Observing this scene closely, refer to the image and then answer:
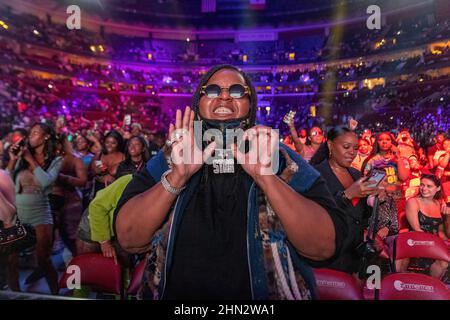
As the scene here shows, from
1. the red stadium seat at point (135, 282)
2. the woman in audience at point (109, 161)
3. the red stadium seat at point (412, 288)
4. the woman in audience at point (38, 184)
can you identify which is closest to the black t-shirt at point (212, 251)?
the red stadium seat at point (135, 282)

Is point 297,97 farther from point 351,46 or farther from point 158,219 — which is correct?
point 158,219

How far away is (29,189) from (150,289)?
2.73 metres

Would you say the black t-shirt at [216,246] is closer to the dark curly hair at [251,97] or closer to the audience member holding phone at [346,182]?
the dark curly hair at [251,97]

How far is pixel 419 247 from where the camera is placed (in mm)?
2838

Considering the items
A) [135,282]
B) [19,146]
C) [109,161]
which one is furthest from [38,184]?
[135,282]

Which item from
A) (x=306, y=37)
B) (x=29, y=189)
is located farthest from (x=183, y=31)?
(x=29, y=189)

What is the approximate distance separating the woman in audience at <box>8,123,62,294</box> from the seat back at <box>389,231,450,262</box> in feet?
10.7

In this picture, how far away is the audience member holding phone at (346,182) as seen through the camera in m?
2.46

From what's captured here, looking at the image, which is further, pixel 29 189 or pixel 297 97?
pixel 297 97

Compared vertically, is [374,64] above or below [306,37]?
below

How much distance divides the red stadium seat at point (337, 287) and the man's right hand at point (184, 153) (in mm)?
1376

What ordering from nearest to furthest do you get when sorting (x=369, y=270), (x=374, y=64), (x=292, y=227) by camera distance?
(x=292, y=227), (x=369, y=270), (x=374, y=64)

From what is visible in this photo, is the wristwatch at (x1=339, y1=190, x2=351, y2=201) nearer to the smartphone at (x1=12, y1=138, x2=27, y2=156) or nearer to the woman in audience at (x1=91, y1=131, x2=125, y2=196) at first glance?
the woman in audience at (x1=91, y1=131, x2=125, y2=196)
